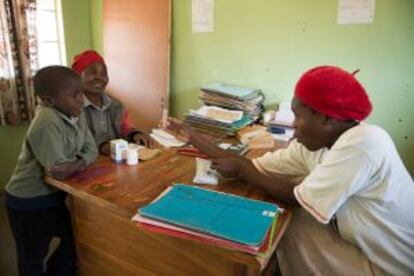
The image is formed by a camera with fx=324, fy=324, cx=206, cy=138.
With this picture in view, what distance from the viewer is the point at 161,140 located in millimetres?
1777

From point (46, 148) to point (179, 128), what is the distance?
0.69 m

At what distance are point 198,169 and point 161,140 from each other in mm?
497

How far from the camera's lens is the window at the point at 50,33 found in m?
2.77

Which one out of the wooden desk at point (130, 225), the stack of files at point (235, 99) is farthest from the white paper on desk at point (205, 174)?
the stack of files at point (235, 99)

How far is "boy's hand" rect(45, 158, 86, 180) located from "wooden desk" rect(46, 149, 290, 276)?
0.09 feet

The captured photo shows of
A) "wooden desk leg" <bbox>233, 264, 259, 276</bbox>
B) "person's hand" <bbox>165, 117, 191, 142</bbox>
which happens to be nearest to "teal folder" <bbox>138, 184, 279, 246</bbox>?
"wooden desk leg" <bbox>233, 264, 259, 276</bbox>

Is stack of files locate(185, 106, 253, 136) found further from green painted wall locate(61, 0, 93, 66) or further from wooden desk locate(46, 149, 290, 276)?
green painted wall locate(61, 0, 93, 66)

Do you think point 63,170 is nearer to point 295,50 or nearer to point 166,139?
point 166,139

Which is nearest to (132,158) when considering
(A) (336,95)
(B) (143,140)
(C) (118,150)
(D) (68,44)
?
(C) (118,150)

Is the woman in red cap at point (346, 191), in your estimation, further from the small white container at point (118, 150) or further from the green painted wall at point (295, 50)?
the green painted wall at point (295, 50)

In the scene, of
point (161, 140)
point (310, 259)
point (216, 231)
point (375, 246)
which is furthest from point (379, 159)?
point (161, 140)

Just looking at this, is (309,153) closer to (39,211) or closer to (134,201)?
(134,201)

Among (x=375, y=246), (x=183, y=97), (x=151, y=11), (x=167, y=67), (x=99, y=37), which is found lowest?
(x=375, y=246)

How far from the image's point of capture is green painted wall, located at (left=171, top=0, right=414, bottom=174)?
188 cm
